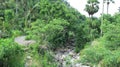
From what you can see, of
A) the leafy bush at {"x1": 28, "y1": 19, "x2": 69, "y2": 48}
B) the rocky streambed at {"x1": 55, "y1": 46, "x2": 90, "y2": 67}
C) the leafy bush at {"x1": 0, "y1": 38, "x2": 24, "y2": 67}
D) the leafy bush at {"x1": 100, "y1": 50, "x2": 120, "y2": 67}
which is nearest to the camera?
the leafy bush at {"x1": 0, "y1": 38, "x2": 24, "y2": 67}

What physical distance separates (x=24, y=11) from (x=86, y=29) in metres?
7.61

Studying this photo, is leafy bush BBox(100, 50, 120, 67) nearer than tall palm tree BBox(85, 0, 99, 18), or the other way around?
leafy bush BBox(100, 50, 120, 67)

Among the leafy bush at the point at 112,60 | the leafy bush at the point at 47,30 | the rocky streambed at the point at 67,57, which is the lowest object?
the rocky streambed at the point at 67,57

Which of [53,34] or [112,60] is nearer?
[112,60]

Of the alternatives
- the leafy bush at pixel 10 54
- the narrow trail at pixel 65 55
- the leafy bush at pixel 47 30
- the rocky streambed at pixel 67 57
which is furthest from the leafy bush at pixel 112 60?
the leafy bush at pixel 47 30

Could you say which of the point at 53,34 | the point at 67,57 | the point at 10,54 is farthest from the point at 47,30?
the point at 10,54

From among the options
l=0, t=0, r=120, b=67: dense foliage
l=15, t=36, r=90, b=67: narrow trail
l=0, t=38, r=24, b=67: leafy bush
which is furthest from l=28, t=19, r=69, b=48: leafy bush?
l=0, t=38, r=24, b=67: leafy bush

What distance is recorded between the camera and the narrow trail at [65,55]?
2122 cm

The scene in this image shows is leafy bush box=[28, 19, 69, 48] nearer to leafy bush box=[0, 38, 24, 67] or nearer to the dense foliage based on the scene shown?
the dense foliage

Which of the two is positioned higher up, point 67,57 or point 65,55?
point 67,57

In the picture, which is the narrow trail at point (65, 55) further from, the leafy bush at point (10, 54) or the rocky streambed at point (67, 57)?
the leafy bush at point (10, 54)

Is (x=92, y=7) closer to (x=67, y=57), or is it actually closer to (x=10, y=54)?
(x=67, y=57)

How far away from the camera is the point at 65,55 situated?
76.3ft

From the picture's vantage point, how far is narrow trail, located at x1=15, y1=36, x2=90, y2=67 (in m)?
21.2
